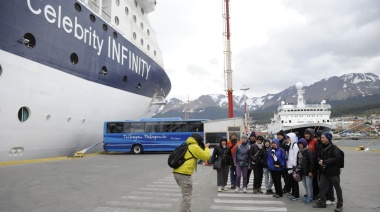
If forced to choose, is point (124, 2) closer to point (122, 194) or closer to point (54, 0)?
point (54, 0)

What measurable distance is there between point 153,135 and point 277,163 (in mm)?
14805

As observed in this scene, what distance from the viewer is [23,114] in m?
12.1

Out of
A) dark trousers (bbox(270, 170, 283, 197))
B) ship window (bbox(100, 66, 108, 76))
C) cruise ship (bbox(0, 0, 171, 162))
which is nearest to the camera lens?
dark trousers (bbox(270, 170, 283, 197))

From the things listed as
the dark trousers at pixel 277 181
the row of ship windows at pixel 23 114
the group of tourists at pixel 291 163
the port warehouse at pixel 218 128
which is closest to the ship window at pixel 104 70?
the row of ship windows at pixel 23 114

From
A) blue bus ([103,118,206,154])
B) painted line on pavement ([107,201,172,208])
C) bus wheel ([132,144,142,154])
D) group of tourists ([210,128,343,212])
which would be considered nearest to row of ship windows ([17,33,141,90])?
blue bus ([103,118,206,154])

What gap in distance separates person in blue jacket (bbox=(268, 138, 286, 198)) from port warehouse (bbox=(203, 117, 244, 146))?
46.0ft

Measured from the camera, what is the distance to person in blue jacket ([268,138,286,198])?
6.71 metres

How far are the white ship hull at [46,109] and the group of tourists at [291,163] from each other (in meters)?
8.94

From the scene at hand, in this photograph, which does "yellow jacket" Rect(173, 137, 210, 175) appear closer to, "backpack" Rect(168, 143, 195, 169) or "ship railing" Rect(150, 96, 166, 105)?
"backpack" Rect(168, 143, 195, 169)

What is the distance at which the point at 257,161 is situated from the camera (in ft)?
23.5

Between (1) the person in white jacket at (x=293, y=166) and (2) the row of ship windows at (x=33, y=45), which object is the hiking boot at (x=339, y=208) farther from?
(2) the row of ship windows at (x=33, y=45)

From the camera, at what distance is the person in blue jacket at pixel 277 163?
264 inches

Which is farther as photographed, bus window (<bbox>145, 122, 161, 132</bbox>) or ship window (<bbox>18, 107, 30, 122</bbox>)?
bus window (<bbox>145, 122, 161, 132</bbox>)

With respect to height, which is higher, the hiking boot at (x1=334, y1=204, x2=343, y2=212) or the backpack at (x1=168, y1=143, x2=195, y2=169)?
the backpack at (x1=168, y1=143, x2=195, y2=169)
